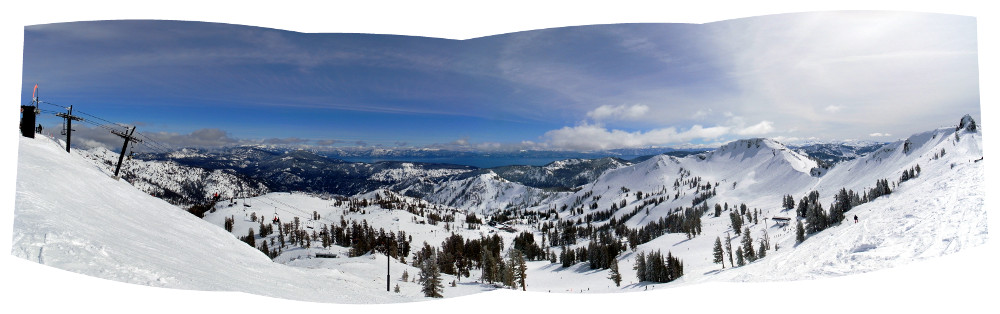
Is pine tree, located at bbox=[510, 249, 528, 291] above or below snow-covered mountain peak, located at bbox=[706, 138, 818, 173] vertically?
below

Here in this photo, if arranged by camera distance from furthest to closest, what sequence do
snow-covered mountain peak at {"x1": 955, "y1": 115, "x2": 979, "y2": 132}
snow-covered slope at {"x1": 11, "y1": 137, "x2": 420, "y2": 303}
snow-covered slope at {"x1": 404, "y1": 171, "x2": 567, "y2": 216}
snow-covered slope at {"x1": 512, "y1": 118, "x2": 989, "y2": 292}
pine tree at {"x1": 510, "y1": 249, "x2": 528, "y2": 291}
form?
snow-covered slope at {"x1": 404, "y1": 171, "x2": 567, "y2": 216} → pine tree at {"x1": 510, "y1": 249, "x2": 528, "y2": 291} → snow-covered mountain peak at {"x1": 955, "y1": 115, "x2": 979, "y2": 132} → snow-covered slope at {"x1": 512, "y1": 118, "x2": 989, "y2": 292} → snow-covered slope at {"x1": 11, "y1": 137, "x2": 420, "y2": 303}

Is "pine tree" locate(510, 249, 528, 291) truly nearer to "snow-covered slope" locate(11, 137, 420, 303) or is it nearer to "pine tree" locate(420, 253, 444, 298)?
"pine tree" locate(420, 253, 444, 298)

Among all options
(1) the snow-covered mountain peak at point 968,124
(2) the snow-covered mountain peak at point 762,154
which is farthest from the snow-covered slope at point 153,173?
(1) the snow-covered mountain peak at point 968,124

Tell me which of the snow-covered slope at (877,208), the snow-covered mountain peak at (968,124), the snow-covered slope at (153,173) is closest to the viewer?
the snow-covered slope at (877,208)

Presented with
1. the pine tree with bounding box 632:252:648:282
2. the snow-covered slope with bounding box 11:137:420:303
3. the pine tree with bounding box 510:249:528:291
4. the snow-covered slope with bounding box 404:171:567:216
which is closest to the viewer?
the snow-covered slope with bounding box 11:137:420:303

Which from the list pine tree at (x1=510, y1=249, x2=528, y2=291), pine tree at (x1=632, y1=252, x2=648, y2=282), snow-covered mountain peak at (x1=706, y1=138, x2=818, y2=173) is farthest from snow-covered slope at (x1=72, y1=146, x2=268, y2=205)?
snow-covered mountain peak at (x1=706, y1=138, x2=818, y2=173)

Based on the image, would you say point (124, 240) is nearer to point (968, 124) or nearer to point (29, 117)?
point (29, 117)

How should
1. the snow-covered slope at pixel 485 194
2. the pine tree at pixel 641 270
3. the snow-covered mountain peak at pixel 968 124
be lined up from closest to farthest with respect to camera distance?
the snow-covered mountain peak at pixel 968 124 → the pine tree at pixel 641 270 → the snow-covered slope at pixel 485 194

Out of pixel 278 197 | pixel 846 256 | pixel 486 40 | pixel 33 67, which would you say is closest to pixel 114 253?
pixel 33 67

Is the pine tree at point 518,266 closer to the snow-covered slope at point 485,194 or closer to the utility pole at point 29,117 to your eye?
the utility pole at point 29,117
